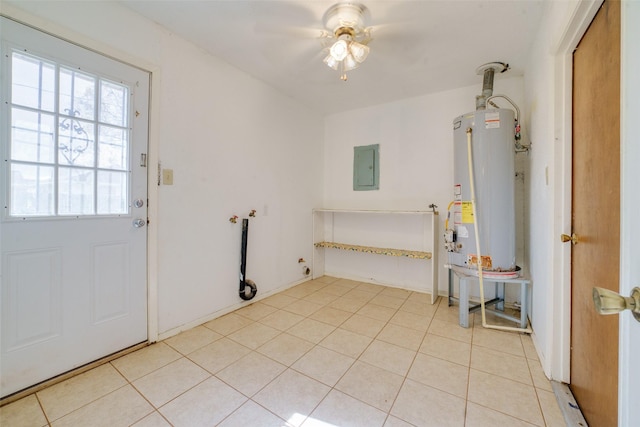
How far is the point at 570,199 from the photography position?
4.76 feet

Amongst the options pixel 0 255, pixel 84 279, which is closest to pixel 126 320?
pixel 84 279

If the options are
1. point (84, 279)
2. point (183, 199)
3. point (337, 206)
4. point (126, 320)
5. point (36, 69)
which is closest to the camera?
point (36, 69)

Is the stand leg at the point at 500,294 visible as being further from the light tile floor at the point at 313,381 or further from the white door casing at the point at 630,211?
the white door casing at the point at 630,211

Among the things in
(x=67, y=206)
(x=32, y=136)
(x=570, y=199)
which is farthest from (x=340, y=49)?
(x=67, y=206)

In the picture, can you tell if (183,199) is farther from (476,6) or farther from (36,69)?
(476,6)

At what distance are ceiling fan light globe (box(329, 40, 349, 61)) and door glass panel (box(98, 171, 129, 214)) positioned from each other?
70.0 inches

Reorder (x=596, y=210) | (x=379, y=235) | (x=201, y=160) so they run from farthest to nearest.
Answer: (x=379, y=235) < (x=201, y=160) < (x=596, y=210)

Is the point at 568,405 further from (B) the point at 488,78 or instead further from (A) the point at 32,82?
(A) the point at 32,82

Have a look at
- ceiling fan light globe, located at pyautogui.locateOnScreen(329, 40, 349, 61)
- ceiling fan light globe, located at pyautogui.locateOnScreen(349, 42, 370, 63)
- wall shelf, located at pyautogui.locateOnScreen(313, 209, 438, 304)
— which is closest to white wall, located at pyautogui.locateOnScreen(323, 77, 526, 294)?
wall shelf, located at pyautogui.locateOnScreen(313, 209, 438, 304)

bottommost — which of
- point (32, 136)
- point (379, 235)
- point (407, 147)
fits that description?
point (379, 235)

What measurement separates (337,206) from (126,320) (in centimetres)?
275

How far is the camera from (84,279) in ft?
5.48

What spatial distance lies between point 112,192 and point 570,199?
2.94 metres

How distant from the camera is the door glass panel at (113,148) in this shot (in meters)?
1.74
